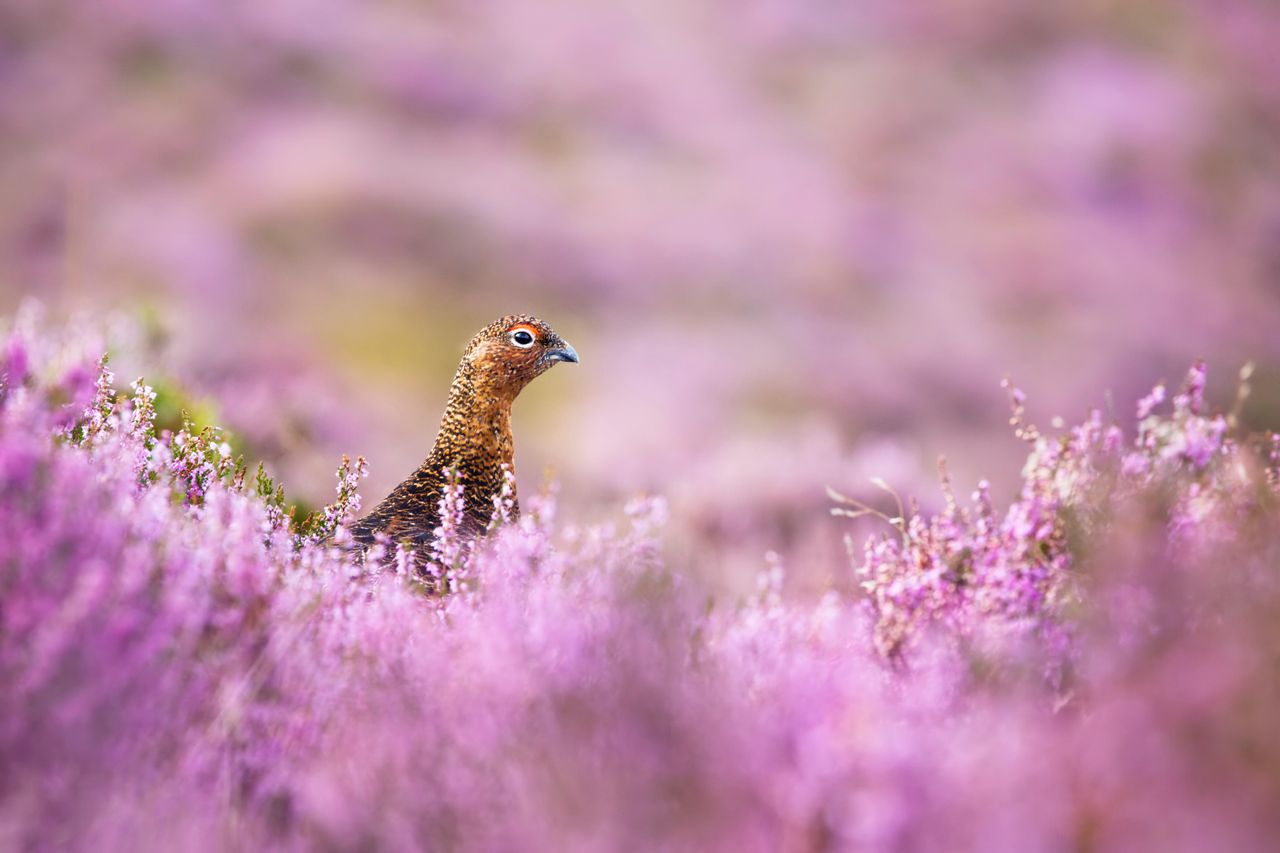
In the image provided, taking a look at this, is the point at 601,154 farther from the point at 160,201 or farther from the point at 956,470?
the point at 956,470

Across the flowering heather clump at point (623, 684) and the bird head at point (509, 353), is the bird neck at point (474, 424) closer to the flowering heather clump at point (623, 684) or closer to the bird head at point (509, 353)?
Result: the bird head at point (509, 353)

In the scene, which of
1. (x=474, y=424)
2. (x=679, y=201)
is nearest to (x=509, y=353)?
(x=474, y=424)

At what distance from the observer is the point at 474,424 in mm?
3346

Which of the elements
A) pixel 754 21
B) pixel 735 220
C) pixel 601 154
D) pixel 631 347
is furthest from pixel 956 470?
pixel 754 21

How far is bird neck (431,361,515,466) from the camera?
3320mm

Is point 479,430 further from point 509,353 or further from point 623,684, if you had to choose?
point 623,684

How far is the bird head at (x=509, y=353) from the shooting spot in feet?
11.2

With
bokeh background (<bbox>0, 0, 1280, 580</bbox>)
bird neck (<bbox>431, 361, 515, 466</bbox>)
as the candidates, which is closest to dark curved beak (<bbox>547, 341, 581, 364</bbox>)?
bird neck (<bbox>431, 361, 515, 466</bbox>)

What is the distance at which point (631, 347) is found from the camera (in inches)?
596

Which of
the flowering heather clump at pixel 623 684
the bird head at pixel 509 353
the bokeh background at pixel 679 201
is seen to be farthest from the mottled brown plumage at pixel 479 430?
the bokeh background at pixel 679 201

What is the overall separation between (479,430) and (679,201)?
15997mm

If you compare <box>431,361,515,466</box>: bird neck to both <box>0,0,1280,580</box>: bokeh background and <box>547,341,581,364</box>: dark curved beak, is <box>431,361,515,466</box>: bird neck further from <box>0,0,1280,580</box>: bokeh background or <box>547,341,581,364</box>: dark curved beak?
<box>0,0,1280,580</box>: bokeh background

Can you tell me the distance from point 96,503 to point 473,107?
1853 cm

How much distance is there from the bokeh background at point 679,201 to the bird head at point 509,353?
624cm
